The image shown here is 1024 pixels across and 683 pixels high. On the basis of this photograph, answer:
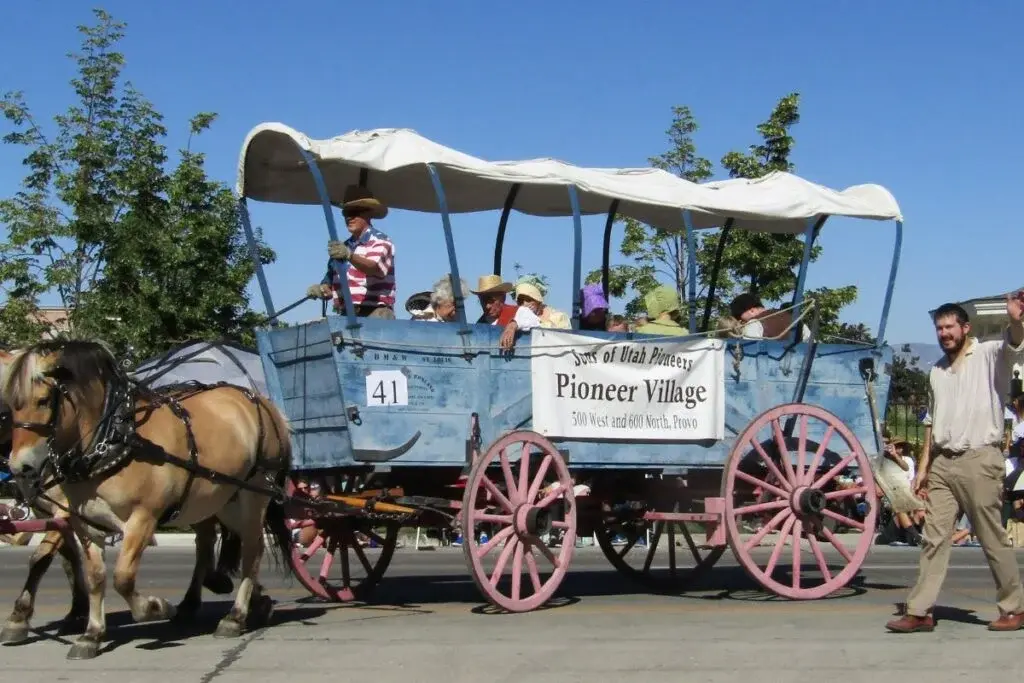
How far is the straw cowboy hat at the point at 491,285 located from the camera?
32.5ft

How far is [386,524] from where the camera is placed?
9.77 m

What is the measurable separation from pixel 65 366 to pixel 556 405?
341cm

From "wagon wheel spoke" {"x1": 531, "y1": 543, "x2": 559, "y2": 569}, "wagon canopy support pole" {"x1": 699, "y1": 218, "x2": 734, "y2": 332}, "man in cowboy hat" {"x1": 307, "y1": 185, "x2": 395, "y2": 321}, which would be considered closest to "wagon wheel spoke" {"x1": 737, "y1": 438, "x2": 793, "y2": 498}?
"wagon wheel spoke" {"x1": 531, "y1": 543, "x2": 559, "y2": 569}

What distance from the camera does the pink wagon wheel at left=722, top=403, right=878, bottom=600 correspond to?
32.4 ft

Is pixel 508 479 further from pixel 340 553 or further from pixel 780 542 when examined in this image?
pixel 780 542

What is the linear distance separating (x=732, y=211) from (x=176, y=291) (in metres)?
14.4

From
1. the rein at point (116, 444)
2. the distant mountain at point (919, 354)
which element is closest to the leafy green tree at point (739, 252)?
the distant mountain at point (919, 354)

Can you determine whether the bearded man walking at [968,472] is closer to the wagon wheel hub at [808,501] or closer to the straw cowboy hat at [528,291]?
the wagon wheel hub at [808,501]

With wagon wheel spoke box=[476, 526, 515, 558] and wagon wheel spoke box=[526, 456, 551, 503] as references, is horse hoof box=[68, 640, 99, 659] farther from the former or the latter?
wagon wheel spoke box=[526, 456, 551, 503]

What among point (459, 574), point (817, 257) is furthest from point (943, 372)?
point (817, 257)

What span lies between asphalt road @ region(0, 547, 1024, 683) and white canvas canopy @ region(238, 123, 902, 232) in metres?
2.96

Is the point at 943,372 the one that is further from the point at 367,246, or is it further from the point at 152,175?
the point at 152,175

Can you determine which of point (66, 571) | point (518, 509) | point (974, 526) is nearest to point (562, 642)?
point (518, 509)

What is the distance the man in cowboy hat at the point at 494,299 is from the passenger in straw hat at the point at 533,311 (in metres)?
0.11
